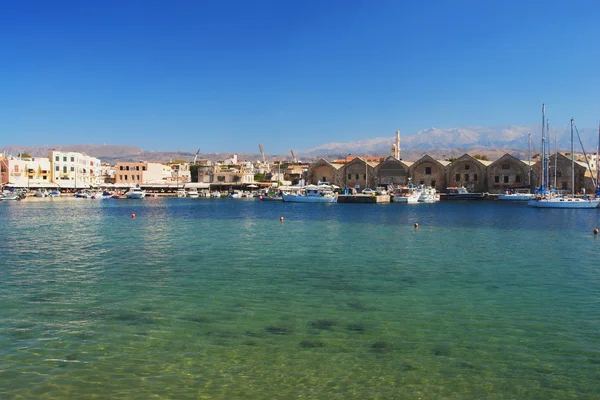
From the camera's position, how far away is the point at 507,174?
8006 centimetres

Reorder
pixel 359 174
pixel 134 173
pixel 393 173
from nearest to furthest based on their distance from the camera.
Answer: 1. pixel 393 173
2. pixel 359 174
3. pixel 134 173

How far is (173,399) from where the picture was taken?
722cm

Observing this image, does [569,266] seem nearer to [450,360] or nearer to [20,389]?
[450,360]

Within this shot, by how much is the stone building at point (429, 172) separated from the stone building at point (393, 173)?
3.82ft

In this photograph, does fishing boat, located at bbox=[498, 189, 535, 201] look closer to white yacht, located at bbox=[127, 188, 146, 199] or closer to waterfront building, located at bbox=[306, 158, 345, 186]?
waterfront building, located at bbox=[306, 158, 345, 186]

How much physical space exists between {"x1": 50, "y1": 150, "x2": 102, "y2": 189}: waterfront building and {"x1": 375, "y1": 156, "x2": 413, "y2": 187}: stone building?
53.4 meters

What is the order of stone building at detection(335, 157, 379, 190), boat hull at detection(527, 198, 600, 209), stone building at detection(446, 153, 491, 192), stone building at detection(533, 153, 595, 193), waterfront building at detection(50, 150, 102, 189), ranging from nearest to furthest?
1. boat hull at detection(527, 198, 600, 209)
2. stone building at detection(533, 153, 595, 193)
3. stone building at detection(446, 153, 491, 192)
4. stone building at detection(335, 157, 379, 190)
5. waterfront building at detection(50, 150, 102, 189)

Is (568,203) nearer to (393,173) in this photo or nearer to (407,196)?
(407,196)

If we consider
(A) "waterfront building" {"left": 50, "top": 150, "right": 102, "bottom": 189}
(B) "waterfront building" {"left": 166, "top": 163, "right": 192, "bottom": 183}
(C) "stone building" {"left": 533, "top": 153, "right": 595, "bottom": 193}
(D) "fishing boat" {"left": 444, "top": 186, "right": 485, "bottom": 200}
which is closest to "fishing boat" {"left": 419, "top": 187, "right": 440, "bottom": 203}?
(D) "fishing boat" {"left": 444, "top": 186, "right": 485, "bottom": 200}

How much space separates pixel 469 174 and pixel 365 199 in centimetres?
2113

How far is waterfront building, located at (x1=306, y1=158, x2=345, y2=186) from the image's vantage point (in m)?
92.0

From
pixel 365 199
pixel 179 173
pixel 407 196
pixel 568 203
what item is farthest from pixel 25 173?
pixel 568 203

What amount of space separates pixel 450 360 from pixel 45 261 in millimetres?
15262

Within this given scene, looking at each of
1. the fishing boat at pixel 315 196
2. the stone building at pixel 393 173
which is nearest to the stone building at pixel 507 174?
the stone building at pixel 393 173
